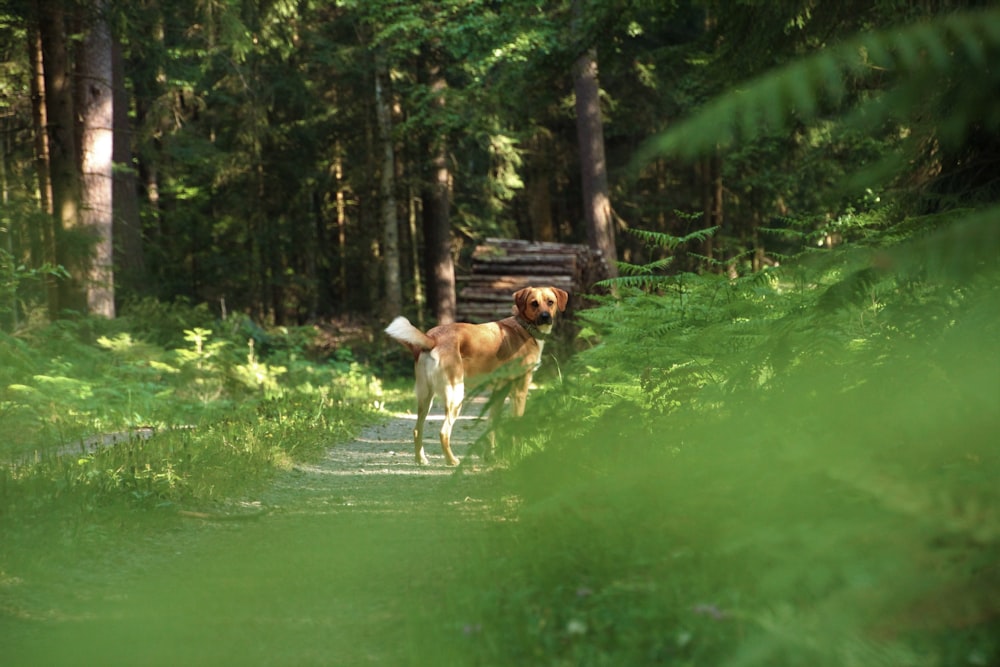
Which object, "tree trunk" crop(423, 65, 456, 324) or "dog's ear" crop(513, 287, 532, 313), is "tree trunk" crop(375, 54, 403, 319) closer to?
"tree trunk" crop(423, 65, 456, 324)

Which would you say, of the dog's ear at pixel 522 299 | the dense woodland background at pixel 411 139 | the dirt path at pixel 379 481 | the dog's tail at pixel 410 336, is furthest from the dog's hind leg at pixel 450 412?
the dense woodland background at pixel 411 139

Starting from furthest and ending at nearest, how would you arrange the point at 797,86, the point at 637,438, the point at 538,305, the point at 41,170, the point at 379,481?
1. the point at 41,170
2. the point at 538,305
3. the point at 379,481
4. the point at 637,438
5. the point at 797,86

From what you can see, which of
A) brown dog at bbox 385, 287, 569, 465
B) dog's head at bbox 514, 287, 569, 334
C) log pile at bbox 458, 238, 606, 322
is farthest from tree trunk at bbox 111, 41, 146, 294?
brown dog at bbox 385, 287, 569, 465

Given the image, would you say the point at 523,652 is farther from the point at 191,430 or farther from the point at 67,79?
the point at 67,79

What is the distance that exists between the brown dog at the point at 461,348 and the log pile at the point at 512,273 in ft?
33.6

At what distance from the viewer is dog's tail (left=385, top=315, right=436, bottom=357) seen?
8370 mm

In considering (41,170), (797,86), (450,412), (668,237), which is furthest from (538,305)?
(41,170)

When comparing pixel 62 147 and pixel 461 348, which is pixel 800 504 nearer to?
pixel 461 348

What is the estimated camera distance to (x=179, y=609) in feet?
13.2

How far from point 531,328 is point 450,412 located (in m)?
1.16

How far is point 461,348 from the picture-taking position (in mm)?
9656

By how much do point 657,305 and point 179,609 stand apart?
4539 mm

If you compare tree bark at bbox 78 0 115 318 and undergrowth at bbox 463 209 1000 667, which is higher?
tree bark at bbox 78 0 115 318

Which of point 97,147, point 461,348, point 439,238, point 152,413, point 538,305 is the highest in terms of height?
point 97,147
